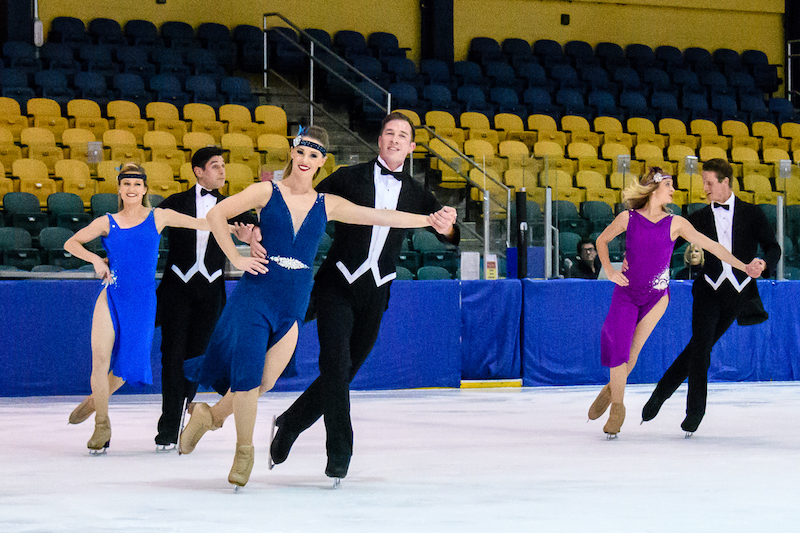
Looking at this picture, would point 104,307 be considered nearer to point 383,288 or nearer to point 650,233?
point 383,288

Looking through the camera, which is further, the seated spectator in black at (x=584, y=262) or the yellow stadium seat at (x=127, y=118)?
the yellow stadium seat at (x=127, y=118)

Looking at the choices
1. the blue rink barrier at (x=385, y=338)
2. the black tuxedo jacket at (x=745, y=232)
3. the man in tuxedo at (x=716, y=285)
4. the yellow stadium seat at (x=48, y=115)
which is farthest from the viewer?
the yellow stadium seat at (x=48, y=115)

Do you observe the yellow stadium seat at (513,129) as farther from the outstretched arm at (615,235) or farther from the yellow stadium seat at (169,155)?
the outstretched arm at (615,235)

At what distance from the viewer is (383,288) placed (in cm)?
482

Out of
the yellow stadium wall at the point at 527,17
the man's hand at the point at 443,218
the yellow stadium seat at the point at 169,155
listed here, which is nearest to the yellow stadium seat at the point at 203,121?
the yellow stadium seat at the point at 169,155

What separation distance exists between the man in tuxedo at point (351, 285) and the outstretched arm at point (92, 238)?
1.44m

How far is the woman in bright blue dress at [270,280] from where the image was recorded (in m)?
4.43

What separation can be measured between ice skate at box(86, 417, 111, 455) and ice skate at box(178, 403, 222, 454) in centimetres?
70

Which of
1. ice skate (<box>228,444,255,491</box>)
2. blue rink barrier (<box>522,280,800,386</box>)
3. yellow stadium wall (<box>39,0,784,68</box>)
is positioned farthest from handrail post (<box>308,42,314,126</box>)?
ice skate (<box>228,444,255,491</box>)

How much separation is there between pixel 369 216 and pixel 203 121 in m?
9.72

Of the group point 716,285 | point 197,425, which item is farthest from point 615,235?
point 197,425

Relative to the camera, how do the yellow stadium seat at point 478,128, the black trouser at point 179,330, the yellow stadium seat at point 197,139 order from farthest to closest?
the yellow stadium seat at point 478,128 → the yellow stadium seat at point 197,139 → the black trouser at point 179,330

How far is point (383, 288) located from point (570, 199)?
580 cm

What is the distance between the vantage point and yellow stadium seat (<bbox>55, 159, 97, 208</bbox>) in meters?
9.45
